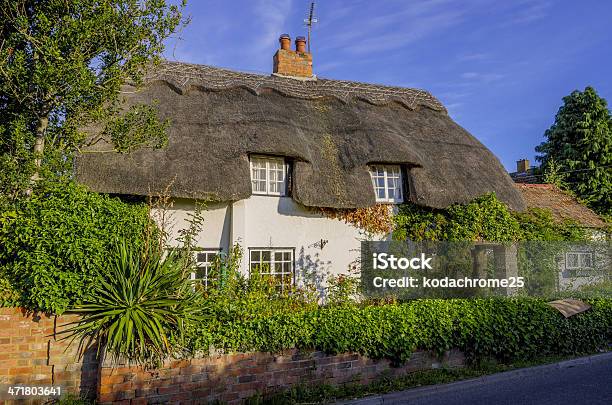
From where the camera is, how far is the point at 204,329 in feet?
21.5

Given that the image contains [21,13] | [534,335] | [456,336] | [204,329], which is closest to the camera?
[204,329]

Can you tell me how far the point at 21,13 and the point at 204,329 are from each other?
20.2ft

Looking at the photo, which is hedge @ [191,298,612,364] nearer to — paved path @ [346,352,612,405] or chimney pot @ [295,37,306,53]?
paved path @ [346,352,612,405]

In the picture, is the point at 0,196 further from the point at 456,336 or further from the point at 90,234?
the point at 456,336

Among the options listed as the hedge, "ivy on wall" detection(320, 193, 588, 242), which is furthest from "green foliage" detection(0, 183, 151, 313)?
"ivy on wall" detection(320, 193, 588, 242)

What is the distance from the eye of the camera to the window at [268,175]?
34.4 ft

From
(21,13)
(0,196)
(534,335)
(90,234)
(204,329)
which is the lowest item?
(534,335)

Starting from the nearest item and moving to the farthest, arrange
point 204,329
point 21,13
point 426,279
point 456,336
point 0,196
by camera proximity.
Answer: point 204,329 → point 0,196 → point 21,13 → point 456,336 → point 426,279

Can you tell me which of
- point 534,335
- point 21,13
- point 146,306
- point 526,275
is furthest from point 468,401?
point 21,13

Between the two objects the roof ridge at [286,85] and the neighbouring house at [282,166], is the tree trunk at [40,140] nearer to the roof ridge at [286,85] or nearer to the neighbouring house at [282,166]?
the neighbouring house at [282,166]

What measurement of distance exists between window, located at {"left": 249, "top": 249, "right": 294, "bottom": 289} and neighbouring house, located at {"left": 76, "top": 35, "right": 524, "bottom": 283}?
26 millimetres

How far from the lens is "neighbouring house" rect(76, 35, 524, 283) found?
9.21m

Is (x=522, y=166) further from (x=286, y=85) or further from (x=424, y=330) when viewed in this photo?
(x=424, y=330)

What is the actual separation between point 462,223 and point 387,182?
2.17 meters
